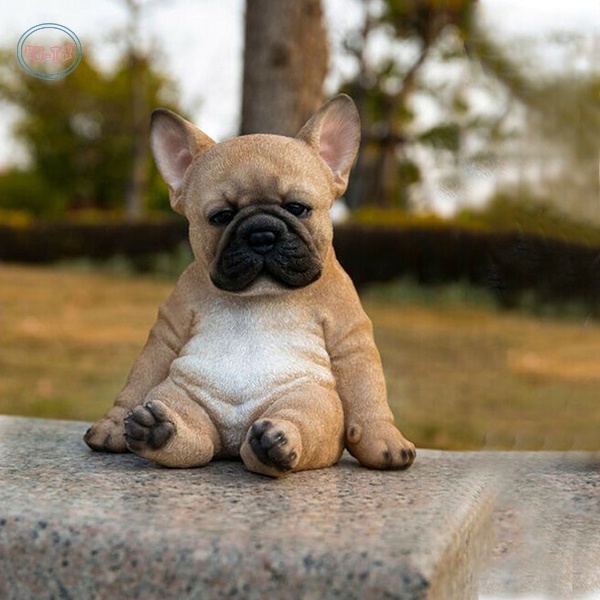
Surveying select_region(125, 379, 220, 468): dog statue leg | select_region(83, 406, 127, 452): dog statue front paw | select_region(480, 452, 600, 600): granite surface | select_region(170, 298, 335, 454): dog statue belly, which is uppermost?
select_region(170, 298, 335, 454): dog statue belly

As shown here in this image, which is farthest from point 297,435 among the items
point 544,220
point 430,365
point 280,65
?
point 430,365

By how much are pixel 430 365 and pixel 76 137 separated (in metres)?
15.4

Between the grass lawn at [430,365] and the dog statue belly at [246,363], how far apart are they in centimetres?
143

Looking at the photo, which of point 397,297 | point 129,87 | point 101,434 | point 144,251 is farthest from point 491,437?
point 129,87

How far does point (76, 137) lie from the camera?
1998 cm

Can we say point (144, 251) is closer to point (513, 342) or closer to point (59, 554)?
point (513, 342)

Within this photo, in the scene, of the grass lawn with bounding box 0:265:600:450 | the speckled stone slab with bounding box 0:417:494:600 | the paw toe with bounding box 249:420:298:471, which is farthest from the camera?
the grass lawn with bounding box 0:265:600:450

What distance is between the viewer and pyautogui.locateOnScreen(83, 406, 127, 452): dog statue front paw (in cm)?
238

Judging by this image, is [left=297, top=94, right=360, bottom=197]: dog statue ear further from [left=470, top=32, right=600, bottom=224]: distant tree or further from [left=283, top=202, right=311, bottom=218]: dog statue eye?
[left=470, top=32, right=600, bottom=224]: distant tree

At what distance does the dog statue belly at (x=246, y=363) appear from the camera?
2238 millimetres

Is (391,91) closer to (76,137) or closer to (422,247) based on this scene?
(422,247)

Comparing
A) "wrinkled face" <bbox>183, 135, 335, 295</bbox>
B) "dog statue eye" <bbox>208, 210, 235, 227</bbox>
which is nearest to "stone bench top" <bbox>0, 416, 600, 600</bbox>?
"wrinkled face" <bbox>183, 135, 335, 295</bbox>

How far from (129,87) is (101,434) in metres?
17.8

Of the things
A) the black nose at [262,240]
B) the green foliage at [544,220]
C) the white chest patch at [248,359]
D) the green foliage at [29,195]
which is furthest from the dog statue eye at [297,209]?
the green foliage at [29,195]
